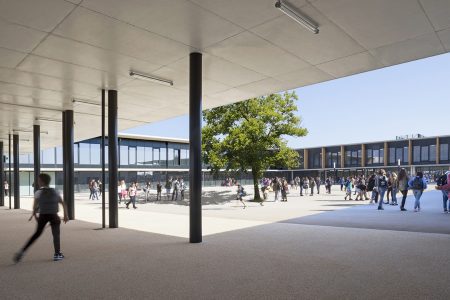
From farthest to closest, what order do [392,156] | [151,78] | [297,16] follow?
[392,156] → [151,78] → [297,16]

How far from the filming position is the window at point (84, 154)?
1601 inches

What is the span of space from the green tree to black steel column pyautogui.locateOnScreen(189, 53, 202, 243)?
47.7 feet

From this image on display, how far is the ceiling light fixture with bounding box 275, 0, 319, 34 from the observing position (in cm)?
523

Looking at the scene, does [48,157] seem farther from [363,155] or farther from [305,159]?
[363,155]

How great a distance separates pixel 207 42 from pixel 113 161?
214 inches

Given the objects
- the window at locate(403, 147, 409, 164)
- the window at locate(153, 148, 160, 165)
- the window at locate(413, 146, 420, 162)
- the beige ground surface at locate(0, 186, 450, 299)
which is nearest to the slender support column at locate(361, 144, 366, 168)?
the window at locate(403, 147, 409, 164)

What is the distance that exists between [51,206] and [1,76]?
16.8 ft

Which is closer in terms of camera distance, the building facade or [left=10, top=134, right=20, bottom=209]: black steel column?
[left=10, top=134, right=20, bottom=209]: black steel column

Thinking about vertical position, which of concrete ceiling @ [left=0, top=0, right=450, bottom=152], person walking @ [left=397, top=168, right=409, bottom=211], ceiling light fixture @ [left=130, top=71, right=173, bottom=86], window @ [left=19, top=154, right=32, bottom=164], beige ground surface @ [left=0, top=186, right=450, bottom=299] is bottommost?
beige ground surface @ [left=0, top=186, right=450, bottom=299]

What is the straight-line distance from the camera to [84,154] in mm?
40969

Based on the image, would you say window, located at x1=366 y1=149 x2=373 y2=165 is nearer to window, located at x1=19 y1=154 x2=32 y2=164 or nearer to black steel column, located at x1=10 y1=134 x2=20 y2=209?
window, located at x1=19 y1=154 x2=32 y2=164

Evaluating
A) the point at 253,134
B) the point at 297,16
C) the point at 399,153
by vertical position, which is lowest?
the point at 399,153

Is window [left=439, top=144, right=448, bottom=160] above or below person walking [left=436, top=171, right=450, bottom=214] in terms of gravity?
above

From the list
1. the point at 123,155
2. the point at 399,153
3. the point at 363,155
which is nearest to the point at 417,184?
the point at 123,155
